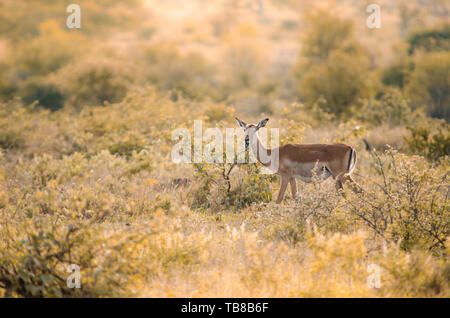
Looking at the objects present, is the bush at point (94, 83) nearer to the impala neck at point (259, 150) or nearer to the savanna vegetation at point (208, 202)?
the savanna vegetation at point (208, 202)

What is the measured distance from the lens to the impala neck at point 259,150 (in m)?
8.90

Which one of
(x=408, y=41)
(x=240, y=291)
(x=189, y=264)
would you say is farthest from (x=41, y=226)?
(x=408, y=41)

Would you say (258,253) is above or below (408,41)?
below

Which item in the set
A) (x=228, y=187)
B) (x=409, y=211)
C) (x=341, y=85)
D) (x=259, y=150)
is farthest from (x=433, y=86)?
(x=409, y=211)

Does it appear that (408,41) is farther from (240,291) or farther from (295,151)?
(240,291)

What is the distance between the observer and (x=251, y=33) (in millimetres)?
77312

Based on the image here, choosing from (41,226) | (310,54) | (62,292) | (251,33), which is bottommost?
(62,292)

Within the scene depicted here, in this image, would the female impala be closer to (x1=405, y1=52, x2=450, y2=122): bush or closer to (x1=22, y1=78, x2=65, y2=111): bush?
(x1=405, y1=52, x2=450, y2=122): bush

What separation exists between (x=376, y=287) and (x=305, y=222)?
1.84 metres

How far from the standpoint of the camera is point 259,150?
8992 mm

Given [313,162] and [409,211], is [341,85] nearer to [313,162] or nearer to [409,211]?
[313,162]

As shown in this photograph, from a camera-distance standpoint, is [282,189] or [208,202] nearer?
[208,202]

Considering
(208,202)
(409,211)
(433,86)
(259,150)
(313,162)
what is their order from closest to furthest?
(409,211)
(208,202)
(313,162)
(259,150)
(433,86)

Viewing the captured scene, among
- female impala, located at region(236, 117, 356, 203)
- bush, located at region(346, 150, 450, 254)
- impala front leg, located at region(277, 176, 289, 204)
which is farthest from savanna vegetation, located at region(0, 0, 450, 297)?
female impala, located at region(236, 117, 356, 203)
